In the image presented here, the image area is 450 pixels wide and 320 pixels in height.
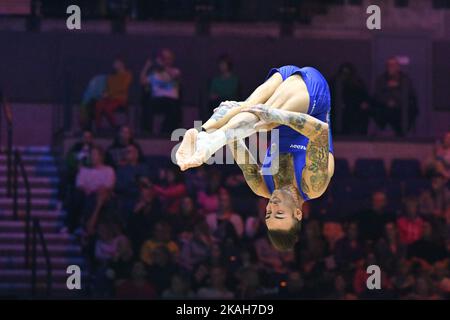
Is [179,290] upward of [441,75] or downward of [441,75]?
downward

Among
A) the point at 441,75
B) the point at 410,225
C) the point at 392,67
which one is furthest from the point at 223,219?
the point at 441,75

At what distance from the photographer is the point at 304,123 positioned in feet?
26.3

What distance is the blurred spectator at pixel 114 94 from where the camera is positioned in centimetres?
1451

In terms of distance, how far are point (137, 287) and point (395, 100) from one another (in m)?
3.86

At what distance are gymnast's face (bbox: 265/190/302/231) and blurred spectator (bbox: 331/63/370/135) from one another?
19.0 feet

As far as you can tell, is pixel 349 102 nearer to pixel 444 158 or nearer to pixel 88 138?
pixel 444 158

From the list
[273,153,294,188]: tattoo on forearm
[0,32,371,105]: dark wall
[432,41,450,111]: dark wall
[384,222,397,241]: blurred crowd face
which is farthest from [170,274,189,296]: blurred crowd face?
[432,41,450,111]: dark wall

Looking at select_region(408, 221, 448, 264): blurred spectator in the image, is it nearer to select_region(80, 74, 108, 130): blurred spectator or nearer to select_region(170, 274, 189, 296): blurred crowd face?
select_region(170, 274, 189, 296): blurred crowd face

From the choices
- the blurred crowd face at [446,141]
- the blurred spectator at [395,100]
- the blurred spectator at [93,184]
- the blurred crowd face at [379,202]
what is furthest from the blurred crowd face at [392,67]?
the blurred spectator at [93,184]

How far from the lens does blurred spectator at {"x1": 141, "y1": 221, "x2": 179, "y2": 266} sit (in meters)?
13.0

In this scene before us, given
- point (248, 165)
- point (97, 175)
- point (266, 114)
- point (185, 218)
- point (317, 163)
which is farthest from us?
point (97, 175)

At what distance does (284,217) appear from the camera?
337 inches

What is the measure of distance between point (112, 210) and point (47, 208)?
1.61 m

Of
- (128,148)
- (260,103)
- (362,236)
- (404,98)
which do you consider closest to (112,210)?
(128,148)
